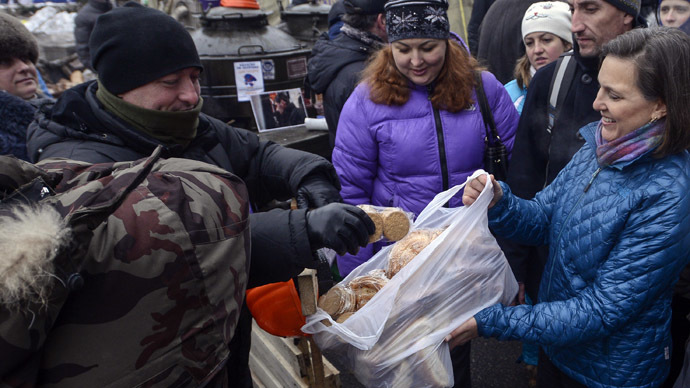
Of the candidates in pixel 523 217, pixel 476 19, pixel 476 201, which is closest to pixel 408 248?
pixel 476 201

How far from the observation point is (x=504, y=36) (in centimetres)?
402

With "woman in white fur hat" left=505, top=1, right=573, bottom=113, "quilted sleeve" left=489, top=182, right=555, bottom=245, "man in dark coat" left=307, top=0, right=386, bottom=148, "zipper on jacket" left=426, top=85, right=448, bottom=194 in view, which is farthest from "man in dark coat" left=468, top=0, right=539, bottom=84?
"quilted sleeve" left=489, top=182, right=555, bottom=245

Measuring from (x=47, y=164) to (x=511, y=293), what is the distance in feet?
4.97

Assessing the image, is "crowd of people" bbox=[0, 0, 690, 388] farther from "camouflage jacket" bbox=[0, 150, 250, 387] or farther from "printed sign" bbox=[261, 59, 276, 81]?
"printed sign" bbox=[261, 59, 276, 81]

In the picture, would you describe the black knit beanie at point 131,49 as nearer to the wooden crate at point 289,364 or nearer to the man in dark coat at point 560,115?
the wooden crate at point 289,364

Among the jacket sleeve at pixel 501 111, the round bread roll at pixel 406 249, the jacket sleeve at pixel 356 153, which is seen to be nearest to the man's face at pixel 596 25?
the jacket sleeve at pixel 501 111

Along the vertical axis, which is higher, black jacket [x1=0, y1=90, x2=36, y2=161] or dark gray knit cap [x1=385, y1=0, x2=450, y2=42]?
dark gray knit cap [x1=385, y1=0, x2=450, y2=42]

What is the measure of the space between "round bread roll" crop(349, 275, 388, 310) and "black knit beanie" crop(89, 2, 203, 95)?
0.93 m

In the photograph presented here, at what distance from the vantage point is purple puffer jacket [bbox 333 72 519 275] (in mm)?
2293

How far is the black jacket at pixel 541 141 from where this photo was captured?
204cm

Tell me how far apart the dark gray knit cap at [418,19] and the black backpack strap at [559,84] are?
561 mm

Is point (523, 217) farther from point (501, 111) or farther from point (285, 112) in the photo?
point (285, 112)

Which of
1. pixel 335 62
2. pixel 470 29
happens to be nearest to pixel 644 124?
pixel 335 62

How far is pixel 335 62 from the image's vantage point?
3.09 m
